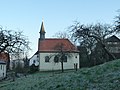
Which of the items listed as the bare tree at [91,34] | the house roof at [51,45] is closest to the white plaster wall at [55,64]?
the house roof at [51,45]

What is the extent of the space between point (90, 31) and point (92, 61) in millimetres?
23517

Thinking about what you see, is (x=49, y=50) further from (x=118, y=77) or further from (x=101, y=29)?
(x=118, y=77)

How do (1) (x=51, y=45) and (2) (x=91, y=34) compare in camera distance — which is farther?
(1) (x=51, y=45)

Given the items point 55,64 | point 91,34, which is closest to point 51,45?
point 55,64

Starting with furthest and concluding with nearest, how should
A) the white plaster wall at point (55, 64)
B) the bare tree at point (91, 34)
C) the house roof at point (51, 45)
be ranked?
the white plaster wall at point (55, 64) → the house roof at point (51, 45) → the bare tree at point (91, 34)

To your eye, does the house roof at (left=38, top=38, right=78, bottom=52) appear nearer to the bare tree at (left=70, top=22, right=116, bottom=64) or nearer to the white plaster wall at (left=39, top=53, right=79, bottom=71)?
the white plaster wall at (left=39, top=53, right=79, bottom=71)

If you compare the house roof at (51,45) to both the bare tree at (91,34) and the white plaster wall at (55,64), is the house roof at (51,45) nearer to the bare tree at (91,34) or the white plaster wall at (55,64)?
the white plaster wall at (55,64)

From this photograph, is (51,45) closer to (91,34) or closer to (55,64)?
(55,64)

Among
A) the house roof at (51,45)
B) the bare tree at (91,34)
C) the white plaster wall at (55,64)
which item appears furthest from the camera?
the white plaster wall at (55,64)

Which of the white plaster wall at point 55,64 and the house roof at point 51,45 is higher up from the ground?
the house roof at point 51,45

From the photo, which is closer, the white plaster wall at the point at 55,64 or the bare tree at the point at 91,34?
the bare tree at the point at 91,34

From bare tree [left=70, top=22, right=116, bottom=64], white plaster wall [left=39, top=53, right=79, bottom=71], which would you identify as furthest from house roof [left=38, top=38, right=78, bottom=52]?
bare tree [left=70, top=22, right=116, bottom=64]

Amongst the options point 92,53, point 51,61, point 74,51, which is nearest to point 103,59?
point 92,53

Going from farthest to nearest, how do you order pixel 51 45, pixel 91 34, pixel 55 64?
pixel 51 45
pixel 55 64
pixel 91 34
